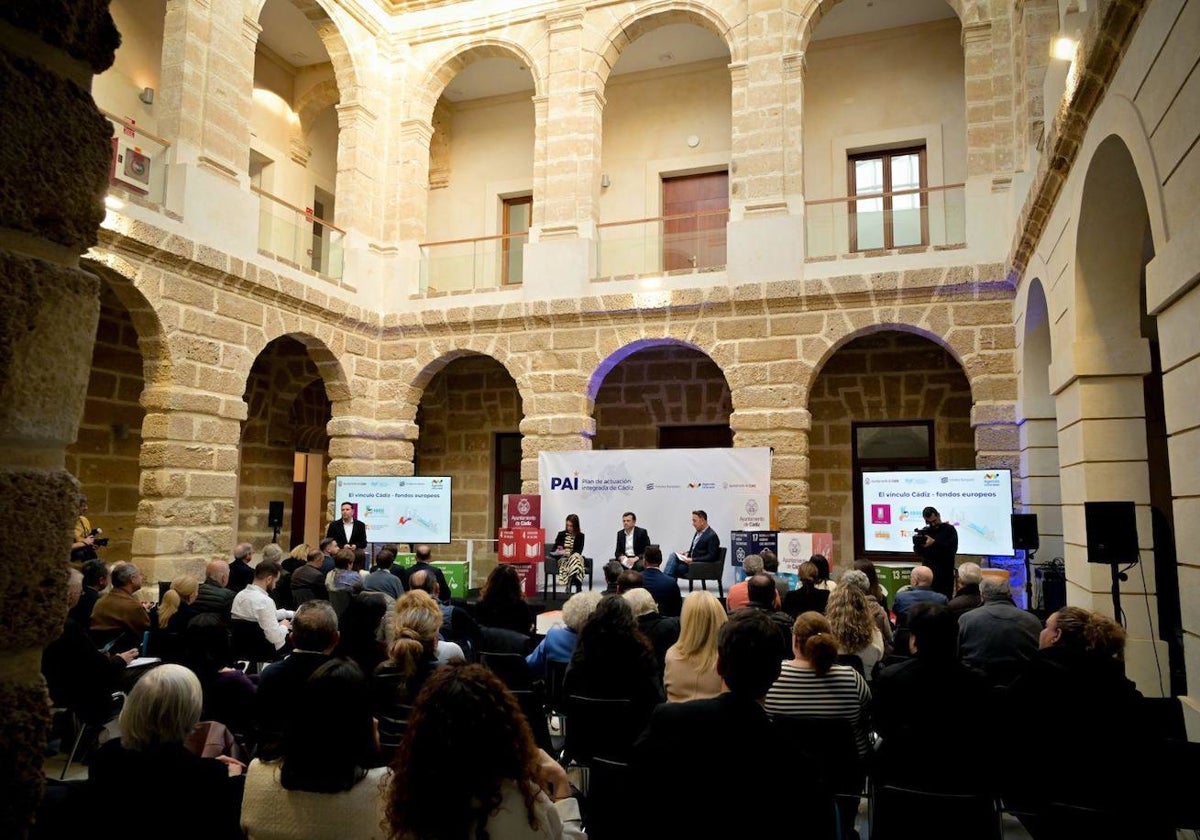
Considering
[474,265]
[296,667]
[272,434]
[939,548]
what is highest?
[474,265]

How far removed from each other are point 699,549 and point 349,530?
13.1 ft

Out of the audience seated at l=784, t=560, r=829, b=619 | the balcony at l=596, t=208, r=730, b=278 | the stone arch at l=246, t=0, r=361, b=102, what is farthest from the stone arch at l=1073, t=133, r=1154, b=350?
the stone arch at l=246, t=0, r=361, b=102

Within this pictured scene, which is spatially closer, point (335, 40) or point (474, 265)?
point (335, 40)

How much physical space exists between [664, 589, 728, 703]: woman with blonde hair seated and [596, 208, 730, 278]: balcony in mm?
7142

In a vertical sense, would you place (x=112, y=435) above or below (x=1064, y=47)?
below

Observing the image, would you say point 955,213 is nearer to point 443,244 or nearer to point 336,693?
point 443,244

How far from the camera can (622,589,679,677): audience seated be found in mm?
3795

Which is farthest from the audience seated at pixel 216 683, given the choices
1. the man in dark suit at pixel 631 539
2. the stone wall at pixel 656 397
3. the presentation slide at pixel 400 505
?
the stone wall at pixel 656 397

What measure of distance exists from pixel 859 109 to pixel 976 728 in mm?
10129

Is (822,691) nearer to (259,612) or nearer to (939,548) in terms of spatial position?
(259,612)

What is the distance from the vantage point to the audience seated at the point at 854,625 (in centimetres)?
357

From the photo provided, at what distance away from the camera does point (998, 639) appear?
3742mm

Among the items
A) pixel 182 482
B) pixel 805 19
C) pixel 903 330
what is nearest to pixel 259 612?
pixel 182 482

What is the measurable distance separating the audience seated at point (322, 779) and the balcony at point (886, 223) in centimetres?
835
